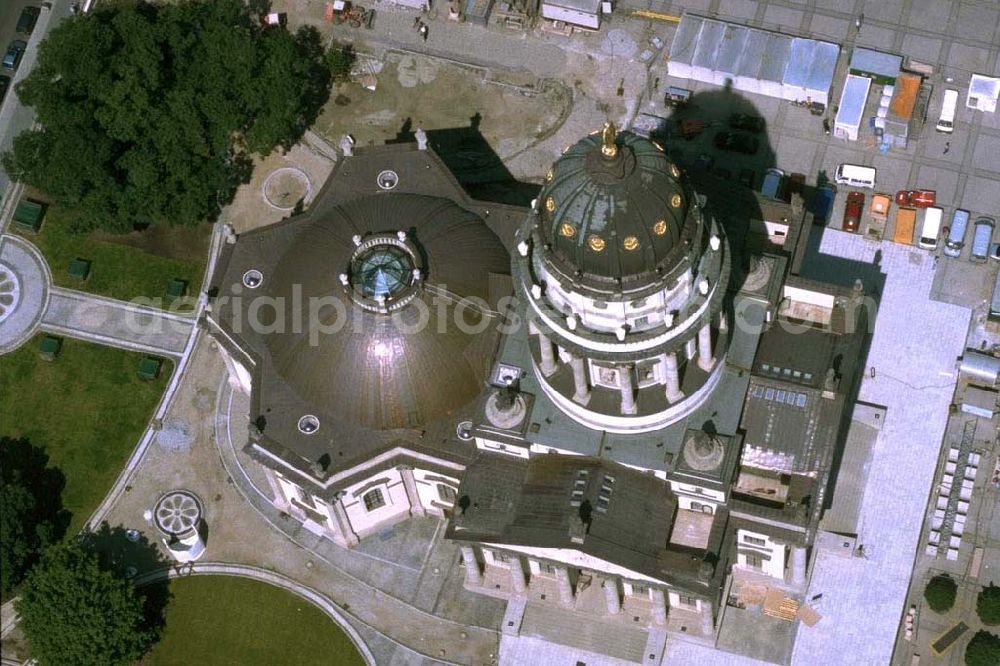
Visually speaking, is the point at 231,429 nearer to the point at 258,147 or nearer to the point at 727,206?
the point at 258,147

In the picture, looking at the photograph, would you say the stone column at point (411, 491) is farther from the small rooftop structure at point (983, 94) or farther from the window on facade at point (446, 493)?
the small rooftop structure at point (983, 94)

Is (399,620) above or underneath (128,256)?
underneath

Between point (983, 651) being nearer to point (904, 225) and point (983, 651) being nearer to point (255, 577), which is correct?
point (904, 225)

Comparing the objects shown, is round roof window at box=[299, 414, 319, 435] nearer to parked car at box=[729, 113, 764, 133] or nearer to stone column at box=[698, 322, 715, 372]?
stone column at box=[698, 322, 715, 372]

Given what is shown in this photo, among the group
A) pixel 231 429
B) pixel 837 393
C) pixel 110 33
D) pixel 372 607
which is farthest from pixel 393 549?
pixel 110 33

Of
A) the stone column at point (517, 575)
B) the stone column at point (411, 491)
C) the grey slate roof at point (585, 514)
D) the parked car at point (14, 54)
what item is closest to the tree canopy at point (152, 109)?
the parked car at point (14, 54)

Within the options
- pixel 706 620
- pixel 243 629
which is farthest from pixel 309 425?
pixel 706 620
